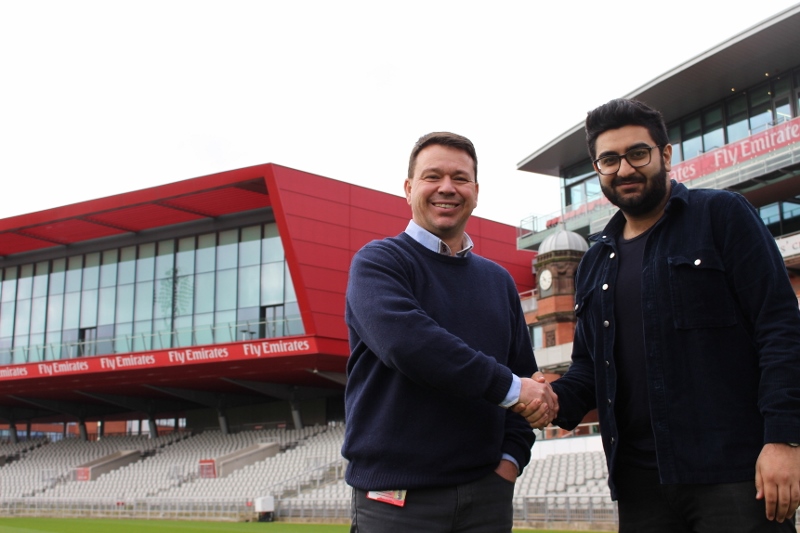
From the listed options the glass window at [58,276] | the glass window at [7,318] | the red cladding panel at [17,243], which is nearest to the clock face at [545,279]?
the glass window at [58,276]

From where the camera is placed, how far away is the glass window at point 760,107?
31047 millimetres

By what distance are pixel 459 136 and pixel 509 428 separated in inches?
53.1

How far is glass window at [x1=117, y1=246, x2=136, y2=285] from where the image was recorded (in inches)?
1548

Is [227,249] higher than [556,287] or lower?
higher

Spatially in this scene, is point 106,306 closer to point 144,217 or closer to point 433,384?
point 144,217

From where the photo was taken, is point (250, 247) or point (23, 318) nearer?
point (250, 247)

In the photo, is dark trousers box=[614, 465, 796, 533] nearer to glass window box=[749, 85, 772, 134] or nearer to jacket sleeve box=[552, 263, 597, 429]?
jacket sleeve box=[552, 263, 597, 429]

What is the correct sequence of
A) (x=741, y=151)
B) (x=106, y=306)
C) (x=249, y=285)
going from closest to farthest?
(x=741, y=151), (x=249, y=285), (x=106, y=306)

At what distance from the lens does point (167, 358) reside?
34.4m

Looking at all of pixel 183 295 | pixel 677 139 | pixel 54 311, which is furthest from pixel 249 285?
pixel 677 139

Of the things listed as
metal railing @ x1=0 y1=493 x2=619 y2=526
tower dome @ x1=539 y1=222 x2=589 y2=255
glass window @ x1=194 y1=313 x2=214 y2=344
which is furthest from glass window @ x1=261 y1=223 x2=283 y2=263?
metal railing @ x1=0 y1=493 x2=619 y2=526

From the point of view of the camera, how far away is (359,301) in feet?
11.8

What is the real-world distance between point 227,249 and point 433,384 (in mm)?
34413

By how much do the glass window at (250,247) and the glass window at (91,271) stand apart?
831 cm
